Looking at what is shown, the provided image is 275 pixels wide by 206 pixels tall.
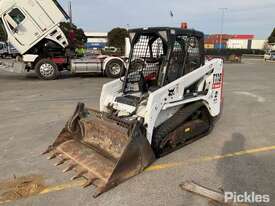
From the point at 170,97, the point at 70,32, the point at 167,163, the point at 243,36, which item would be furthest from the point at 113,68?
the point at 243,36

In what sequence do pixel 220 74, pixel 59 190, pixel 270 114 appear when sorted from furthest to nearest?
pixel 270 114
pixel 220 74
pixel 59 190

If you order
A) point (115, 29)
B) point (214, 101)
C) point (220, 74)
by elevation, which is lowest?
point (214, 101)

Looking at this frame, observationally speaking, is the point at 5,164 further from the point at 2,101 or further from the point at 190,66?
the point at 2,101

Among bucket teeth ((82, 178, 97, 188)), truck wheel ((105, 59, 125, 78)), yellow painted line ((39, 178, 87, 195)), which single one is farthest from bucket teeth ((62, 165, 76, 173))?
truck wheel ((105, 59, 125, 78))

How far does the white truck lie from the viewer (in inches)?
513

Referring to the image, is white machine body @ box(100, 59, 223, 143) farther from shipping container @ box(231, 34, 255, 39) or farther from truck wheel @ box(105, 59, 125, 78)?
shipping container @ box(231, 34, 255, 39)

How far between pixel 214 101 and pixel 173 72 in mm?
1276

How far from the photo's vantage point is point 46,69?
14.3 meters

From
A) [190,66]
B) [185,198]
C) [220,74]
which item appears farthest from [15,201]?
[220,74]

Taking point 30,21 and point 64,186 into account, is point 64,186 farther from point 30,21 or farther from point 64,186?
point 30,21

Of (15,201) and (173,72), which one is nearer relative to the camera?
(15,201)

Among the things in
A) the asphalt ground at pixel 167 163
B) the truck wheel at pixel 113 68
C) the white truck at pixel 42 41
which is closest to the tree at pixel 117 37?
the truck wheel at pixel 113 68

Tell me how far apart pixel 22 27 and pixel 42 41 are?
1187 millimetres

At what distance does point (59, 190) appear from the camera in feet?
12.2
